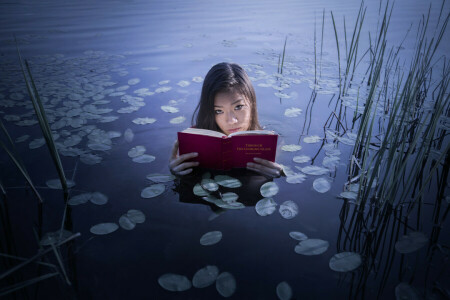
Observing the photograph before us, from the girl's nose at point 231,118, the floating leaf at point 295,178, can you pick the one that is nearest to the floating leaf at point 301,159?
the floating leaf at point 295,178

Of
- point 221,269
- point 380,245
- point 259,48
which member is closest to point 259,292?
point 221,269

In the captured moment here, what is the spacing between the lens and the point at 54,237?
1445 mm

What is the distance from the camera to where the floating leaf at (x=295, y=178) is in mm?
1913

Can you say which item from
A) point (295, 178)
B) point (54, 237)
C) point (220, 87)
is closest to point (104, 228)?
point (54, 237)

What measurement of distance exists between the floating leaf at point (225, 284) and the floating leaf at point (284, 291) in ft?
0.65

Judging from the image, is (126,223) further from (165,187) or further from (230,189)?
(230,189)

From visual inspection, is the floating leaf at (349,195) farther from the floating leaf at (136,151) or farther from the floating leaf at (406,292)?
the floating leaf at (136,151)

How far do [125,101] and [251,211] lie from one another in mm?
2281

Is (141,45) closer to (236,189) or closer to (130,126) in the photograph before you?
(130,126)

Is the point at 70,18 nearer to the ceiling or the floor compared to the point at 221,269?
nearer to the ceiling

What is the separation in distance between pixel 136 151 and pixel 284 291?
159 centimetres

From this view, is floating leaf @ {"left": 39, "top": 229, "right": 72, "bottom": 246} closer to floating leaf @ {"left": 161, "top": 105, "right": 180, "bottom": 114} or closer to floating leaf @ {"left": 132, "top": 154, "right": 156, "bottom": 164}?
floating leaf @ {"left": 132, "top": 154, "right": 156, "bottom": 164}

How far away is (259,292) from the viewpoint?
3.96ft

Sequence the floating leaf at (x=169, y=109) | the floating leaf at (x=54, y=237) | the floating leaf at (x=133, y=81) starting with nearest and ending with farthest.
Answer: the floating leaf at (x=54, y=237) < the floating leaf at (x=169, y=109) < the floating leaf at (x=133, y=81)
